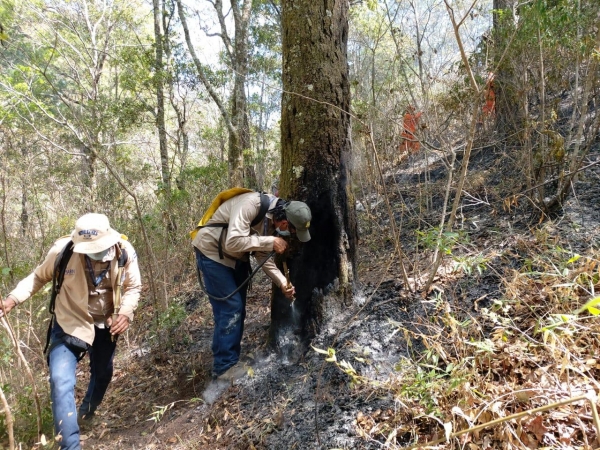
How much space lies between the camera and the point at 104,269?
2.88 metres

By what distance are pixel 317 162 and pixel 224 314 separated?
4.95 ft

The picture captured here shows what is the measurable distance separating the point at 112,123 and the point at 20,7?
5.06 meters

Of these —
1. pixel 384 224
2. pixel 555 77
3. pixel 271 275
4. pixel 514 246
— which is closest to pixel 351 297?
pixel 271 275

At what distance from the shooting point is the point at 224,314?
325 centimetres

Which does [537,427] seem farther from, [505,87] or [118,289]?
[505,87]

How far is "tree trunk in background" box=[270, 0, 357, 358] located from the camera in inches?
112

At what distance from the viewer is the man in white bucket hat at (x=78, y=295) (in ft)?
8.23

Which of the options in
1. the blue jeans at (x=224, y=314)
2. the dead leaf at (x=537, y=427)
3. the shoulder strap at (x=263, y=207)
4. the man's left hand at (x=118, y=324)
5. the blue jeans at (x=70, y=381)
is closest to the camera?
the dead leaf at (x=537, y=427)

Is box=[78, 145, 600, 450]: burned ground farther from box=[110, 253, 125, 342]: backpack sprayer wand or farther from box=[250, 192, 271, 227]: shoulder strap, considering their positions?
box=[250, 192, 271, 227]: shoulder strap

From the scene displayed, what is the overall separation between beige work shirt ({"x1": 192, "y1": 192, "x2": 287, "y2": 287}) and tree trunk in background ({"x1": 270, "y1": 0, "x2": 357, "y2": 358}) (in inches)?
8.7

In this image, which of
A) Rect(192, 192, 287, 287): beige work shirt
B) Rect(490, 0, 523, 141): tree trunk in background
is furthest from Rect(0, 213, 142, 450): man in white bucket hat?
Rect(490, 0, 523, 141): tree trunk in background

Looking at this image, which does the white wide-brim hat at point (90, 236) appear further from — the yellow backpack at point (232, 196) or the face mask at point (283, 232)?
the face mask at point (283, 232)

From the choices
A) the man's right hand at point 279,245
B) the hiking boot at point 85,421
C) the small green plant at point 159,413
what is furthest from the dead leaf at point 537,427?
the hiking boot at point 85,421

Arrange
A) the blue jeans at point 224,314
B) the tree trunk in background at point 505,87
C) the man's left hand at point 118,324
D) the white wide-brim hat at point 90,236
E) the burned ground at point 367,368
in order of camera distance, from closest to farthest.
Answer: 1. the burned ground at point 367,368
2. the white wide-brim hat at point 90,236
3. the man's left hand at point 118,324
4. the blue jeans at point 224,314
5. the tree trunk in background at point 505,87
